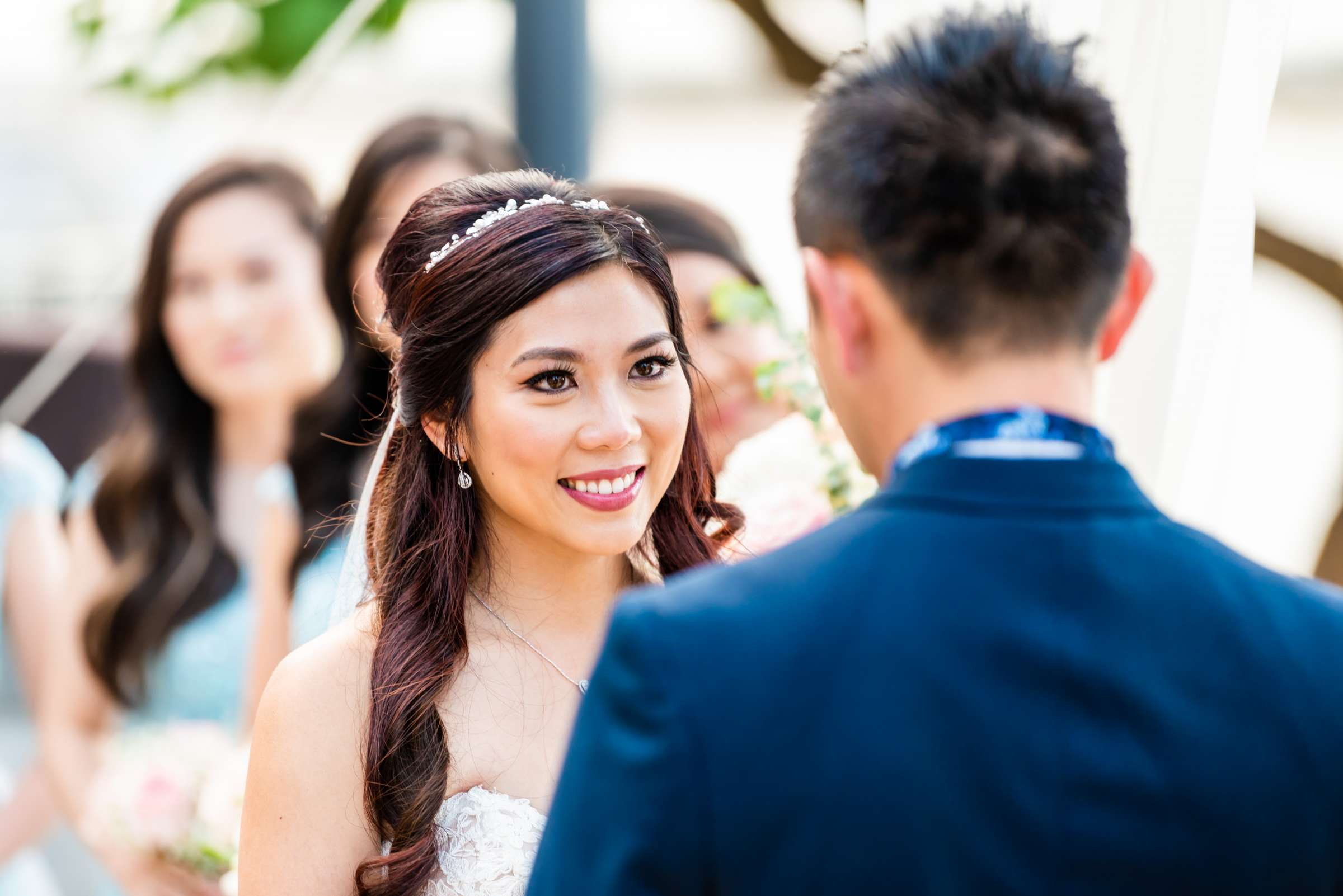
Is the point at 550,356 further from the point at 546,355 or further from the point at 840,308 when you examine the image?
the point at 840,308

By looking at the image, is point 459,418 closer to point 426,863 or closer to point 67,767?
point 426,863

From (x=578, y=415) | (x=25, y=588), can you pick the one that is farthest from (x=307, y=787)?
(x=25, y=588)

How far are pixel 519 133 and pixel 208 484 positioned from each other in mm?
1568

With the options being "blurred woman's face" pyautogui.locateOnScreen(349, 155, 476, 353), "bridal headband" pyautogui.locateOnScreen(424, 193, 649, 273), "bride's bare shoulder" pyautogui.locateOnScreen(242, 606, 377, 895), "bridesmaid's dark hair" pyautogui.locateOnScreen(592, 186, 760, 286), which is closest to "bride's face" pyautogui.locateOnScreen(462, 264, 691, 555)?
"bridal headband" pyautogui.locateOnScreen(424, 193, 649, 273)

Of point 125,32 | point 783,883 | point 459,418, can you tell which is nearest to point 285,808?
point 459,418

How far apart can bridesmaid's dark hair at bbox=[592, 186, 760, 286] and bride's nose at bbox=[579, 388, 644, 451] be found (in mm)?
1609

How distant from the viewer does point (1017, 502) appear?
115 cm

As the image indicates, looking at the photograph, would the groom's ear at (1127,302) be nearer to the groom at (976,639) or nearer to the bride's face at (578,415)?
the groom at (976,639)

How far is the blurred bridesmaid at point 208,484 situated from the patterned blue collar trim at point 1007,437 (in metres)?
2.86

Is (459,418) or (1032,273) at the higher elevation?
(1032,273)

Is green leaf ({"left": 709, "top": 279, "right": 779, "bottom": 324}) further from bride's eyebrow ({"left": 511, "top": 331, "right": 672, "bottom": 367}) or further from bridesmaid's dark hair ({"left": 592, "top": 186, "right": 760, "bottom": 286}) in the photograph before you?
bridesmaid's dark hair ({"left": 592, "top": 186, "right": 760, "bottom": 286})

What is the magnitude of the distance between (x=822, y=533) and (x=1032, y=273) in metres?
0.28

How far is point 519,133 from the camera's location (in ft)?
11.3

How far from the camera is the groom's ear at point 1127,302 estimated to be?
3.94 feet
